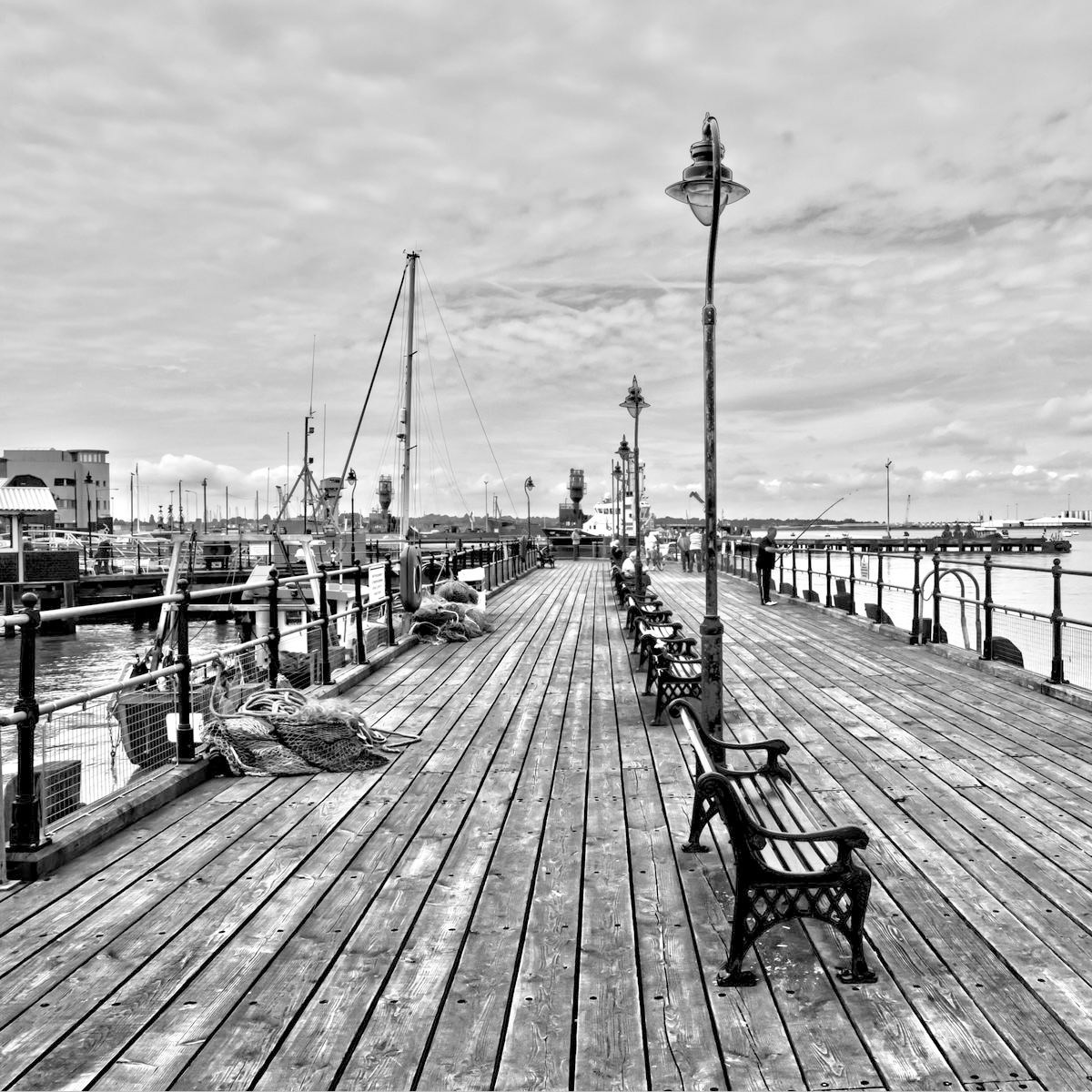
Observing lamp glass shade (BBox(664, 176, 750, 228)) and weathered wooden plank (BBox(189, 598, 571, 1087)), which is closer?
weathered wooden plank (BBox(189, 598, 571, 1087))

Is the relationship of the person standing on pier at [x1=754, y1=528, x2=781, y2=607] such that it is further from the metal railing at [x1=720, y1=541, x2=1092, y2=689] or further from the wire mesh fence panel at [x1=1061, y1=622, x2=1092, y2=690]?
the wire mesh fence panel at [x1=1061, y1=622, x2=1092, y2=690]

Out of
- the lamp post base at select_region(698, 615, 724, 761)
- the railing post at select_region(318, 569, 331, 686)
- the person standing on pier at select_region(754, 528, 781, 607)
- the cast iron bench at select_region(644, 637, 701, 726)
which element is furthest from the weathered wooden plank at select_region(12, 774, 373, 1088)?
the person standing on pier at select_region(754, 528, 781, 607)

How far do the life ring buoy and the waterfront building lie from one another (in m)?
97.1

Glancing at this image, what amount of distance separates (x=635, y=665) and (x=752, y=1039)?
295 inches

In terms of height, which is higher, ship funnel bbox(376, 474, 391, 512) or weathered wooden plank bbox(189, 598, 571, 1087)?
ship funnel bbox(376, 474, 391, 512)

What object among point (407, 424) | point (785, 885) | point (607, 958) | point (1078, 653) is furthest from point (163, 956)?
point (1078, 653)

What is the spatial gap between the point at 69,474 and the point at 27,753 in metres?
120

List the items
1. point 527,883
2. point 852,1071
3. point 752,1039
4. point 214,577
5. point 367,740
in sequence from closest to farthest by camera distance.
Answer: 1. point 852,1071
2. point 752,1039
3. point 527,883
4. point 367,740
5. point 214,577

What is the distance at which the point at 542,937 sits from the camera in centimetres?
332

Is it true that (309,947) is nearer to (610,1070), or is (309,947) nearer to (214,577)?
(610,1070)

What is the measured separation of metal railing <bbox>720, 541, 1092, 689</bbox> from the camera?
8.75 metres

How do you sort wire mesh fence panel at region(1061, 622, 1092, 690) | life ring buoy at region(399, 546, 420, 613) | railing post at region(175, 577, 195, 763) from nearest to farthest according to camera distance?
railing post at region(175, 577, 195, 763) → life ring buoy at region(399, 546, 420, 613) → wire mesh fence panel at region(1061, 622, 1092, 690)

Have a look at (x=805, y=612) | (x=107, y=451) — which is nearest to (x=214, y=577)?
(x=805, y=612)

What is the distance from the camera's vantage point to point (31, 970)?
307 cm
